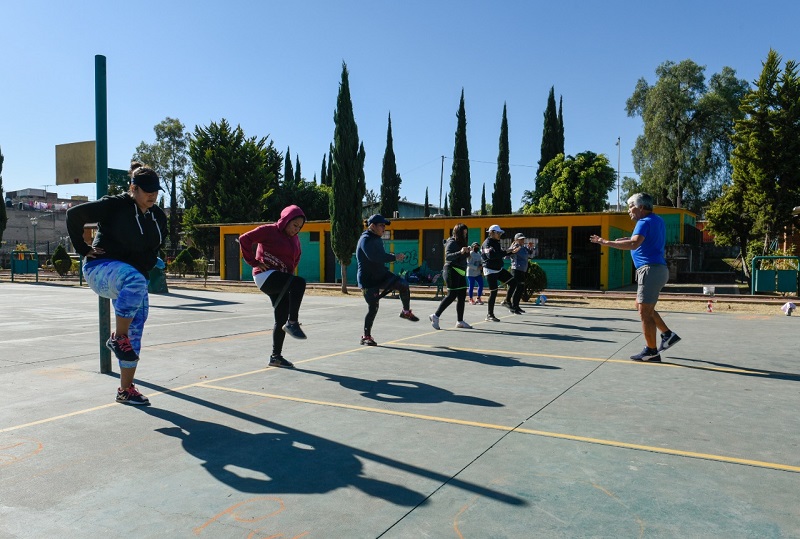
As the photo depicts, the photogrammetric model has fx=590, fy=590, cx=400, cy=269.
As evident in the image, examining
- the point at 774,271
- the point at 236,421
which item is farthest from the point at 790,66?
the point at 236,421

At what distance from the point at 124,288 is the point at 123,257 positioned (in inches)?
10.5

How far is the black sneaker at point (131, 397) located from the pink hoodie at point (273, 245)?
203cm

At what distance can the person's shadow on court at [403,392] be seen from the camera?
183 inches

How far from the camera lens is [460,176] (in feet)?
172

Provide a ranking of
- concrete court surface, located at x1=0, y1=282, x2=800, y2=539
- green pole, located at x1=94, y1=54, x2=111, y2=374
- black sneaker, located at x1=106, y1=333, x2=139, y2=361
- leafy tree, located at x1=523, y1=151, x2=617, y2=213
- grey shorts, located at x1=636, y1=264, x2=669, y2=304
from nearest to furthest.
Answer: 1. concrete court surface, located at x1=0, y1=282, x2=800, y2=539
2. black sneaker, located at x1=106, y1=333, x2=139, y2=361
3. green pole, located at x1=94, y1=54, x2=111, y2=374
4. grey shorts, located at x1=636, y1=264, x2=669, y2=304
5. leafy tree, located at x1=523, y1=151, x2=617, y2=213

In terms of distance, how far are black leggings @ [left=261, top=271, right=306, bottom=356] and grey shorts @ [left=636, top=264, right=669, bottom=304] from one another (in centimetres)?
364

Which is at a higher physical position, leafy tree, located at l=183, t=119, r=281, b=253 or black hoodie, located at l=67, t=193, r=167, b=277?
leafy tree, located at l=183, t=119, r=281, b=253

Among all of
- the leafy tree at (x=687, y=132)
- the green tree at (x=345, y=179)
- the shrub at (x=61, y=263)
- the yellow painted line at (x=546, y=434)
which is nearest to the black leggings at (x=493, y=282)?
the yellow painted line at (x=546, y=434)

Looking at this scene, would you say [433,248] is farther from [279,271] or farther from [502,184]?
[502,184]

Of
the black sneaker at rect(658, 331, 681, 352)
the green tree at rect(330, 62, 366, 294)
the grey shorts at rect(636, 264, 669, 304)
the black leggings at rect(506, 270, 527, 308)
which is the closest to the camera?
the grey shorts at rect(636, 264, 669, 304)

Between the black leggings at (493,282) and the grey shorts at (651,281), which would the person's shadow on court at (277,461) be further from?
the black leggings at (493,282)

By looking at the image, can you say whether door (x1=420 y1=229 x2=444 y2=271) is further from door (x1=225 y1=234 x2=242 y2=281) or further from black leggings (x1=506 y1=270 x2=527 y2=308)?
black leggings (x1=506 y1=270 x2=527 y2=308)

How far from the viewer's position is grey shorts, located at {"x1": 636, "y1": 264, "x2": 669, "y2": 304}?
640 centimetres

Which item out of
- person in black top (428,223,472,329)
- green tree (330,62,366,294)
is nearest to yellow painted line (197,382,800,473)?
person in black top (428,223,472,329)
